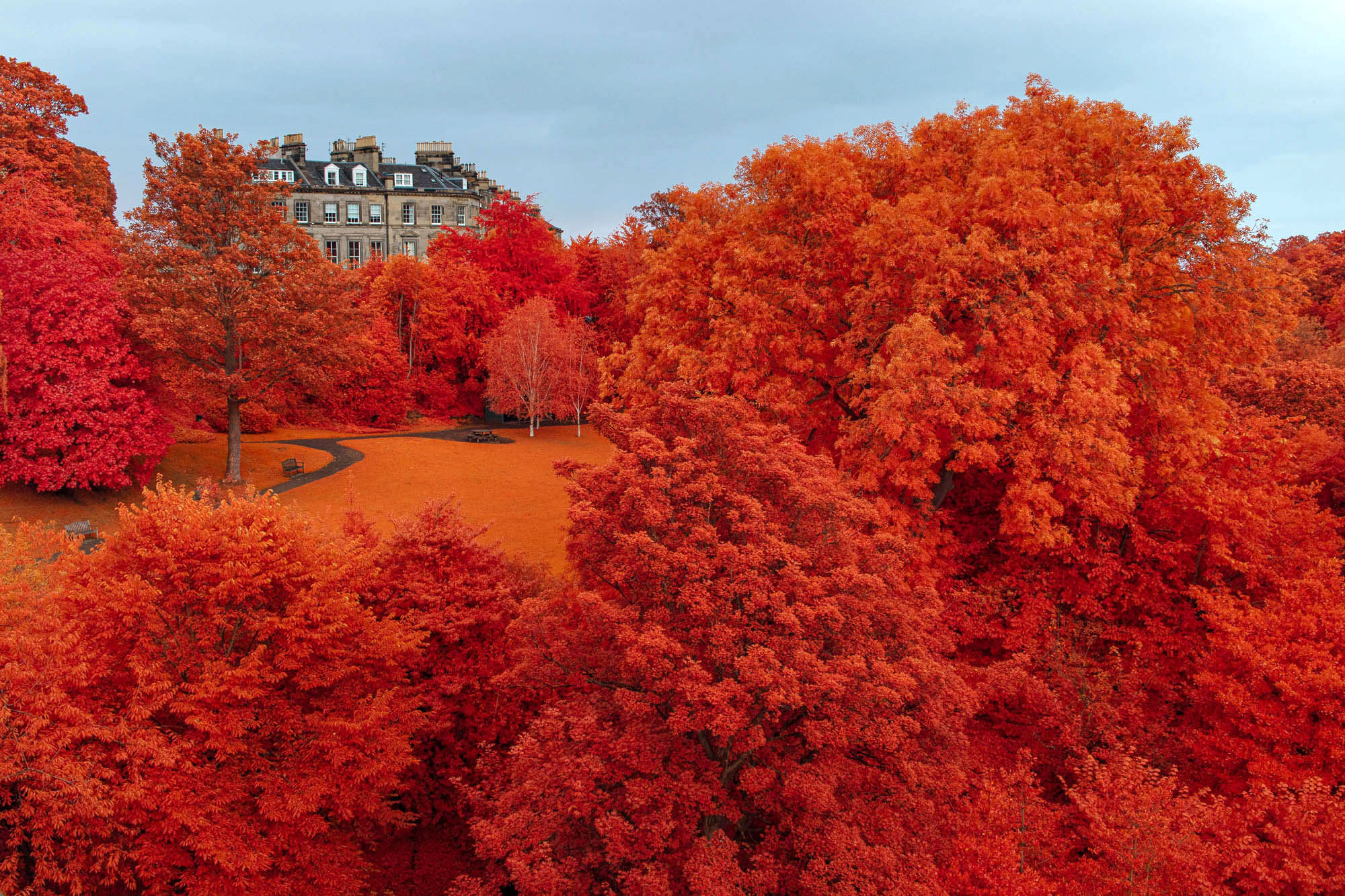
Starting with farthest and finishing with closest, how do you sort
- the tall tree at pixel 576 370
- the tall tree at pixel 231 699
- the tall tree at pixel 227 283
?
1. the tall tree at pixel 576 370
2. the tall tree at pixel 227 283
3. the tall tree at pixel 231 699

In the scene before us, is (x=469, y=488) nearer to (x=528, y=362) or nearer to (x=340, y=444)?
(x=340, y=444)

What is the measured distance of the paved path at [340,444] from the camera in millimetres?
33188

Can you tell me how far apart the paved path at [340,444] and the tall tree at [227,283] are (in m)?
2.62

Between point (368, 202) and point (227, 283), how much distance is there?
56.2 meters

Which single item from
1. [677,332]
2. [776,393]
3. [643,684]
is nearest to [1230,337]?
[776,393]

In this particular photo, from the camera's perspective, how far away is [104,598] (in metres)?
12.1

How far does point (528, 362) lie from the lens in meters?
47.1

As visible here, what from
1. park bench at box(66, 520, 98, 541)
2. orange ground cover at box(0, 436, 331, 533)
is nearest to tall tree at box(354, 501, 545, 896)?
orange ground cover at box(0, 436, 331, 533)

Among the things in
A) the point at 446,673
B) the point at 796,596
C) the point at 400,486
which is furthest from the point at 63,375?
the point at 796,596

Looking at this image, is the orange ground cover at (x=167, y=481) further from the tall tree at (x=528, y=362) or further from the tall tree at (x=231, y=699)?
the tall tree at (x=528, y=362)

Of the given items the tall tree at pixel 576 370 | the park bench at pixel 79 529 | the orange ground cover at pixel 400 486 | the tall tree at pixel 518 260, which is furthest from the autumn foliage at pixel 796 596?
the tall tree at pixel 518 260

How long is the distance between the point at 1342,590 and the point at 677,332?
17.9 m

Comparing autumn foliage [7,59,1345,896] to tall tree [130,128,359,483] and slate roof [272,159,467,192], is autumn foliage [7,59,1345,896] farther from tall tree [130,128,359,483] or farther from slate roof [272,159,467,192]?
slate roof [272,159,467,192]

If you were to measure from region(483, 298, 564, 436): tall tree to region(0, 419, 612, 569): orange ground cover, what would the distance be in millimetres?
4598
